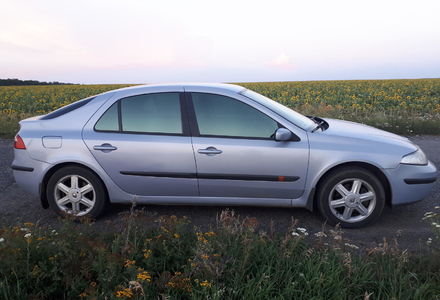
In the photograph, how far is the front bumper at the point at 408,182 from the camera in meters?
3.73

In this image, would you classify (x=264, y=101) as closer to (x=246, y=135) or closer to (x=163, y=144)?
(x=246, y=135)

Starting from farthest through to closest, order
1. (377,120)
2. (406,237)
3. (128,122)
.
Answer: (377,120) < (128,122) < (406,237)

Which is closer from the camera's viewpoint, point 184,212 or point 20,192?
point 184,212

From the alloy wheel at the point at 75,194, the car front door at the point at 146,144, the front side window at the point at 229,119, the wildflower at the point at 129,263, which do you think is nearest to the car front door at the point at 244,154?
the front side window at the point at 229,119

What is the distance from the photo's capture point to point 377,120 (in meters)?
9.37

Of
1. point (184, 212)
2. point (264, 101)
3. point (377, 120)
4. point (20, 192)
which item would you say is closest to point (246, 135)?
point (264, 101)

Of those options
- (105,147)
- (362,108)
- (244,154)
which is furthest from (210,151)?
(362,108)

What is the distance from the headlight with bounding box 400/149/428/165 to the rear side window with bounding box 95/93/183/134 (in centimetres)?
222

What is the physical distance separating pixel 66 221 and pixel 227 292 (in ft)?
4.57

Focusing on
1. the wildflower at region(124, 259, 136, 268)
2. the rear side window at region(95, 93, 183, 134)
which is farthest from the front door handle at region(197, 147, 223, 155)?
the wildflower at region(124, 259, 136, 268)

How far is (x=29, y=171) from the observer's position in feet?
13.1

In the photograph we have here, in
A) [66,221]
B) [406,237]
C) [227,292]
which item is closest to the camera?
[227,292]

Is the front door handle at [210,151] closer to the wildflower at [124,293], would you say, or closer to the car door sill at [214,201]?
the car door sill at [214,201]

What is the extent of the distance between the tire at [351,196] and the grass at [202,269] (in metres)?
0.82
